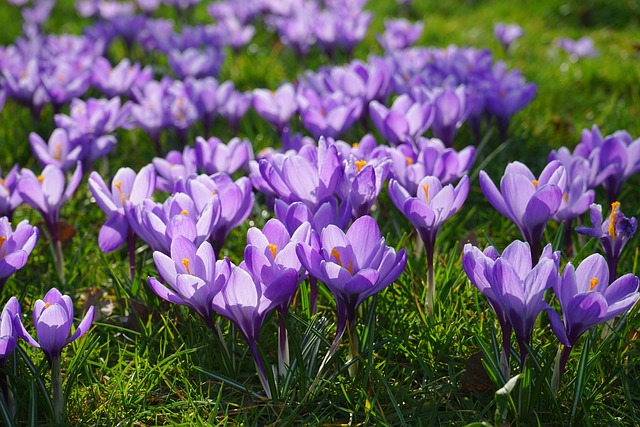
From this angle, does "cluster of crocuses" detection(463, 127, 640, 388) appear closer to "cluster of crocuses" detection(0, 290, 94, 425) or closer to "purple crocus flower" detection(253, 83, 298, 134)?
"cluster of crocuses" detection(0, 290, 94, 425)

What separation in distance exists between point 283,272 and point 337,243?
138 millimetres

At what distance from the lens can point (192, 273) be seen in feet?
5.25

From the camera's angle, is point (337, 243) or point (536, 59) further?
point (536, 59)

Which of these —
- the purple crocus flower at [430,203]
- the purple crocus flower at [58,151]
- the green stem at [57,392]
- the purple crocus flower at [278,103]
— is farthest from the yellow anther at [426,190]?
the purple crocus flower at [58,151]

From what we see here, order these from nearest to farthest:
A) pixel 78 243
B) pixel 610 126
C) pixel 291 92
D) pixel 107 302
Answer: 1. pixel 107 302
2. pixel 78 243
3. pixel 291 92
4. pixel 610 126

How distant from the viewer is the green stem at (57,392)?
1613 millimetres

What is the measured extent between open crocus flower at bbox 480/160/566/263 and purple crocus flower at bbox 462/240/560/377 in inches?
10.8

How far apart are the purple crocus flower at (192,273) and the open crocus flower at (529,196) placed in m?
0.73

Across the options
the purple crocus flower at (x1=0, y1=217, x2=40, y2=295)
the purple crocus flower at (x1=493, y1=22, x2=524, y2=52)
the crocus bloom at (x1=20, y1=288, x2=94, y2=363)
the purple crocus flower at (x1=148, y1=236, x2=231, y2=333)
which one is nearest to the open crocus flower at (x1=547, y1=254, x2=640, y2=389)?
the purple crocus flower at (x1=148, y1=236, x2=231, y2=333)

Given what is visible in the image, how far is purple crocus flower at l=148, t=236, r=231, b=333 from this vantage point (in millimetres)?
1580

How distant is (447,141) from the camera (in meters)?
2.85

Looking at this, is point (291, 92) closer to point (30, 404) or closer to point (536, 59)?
point (30, 404)

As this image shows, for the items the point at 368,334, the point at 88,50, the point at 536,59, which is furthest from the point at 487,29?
the point at 368,334

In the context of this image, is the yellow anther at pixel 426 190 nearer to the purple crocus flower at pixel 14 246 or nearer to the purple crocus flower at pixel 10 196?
the purple crocus flower at pixel 14 246
